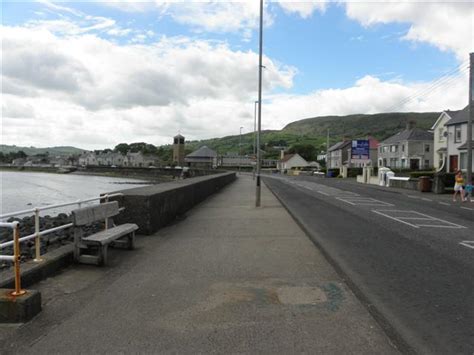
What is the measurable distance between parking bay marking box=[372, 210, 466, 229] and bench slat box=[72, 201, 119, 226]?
858 centimetres

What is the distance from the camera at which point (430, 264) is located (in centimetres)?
765

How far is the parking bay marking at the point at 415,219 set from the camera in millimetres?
13026

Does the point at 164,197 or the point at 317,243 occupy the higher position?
the point at 164,197

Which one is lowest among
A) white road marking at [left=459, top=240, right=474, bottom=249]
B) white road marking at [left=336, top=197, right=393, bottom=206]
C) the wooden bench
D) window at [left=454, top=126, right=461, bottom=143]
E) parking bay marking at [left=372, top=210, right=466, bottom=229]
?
white road marking at [left=336, top=197, right=393, bottom=206]

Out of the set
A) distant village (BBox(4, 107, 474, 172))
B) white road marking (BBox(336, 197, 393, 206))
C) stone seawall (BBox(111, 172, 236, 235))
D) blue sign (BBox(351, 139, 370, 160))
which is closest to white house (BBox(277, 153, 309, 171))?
distant village (BBox(4, 107, 474, 172))

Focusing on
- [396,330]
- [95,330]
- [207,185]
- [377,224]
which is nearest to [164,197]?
[377,224]

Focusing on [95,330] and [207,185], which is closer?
[95,330]

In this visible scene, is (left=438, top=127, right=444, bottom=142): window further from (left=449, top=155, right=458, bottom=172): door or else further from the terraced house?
the terraced house

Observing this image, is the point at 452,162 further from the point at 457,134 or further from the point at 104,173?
the point at 104,173

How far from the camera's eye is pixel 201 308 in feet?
→ 17.0

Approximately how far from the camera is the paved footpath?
13.7ft

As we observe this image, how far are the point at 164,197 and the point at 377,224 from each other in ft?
20.5

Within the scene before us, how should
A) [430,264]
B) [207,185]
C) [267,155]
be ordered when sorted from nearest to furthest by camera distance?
[430,264] → [207,185] → [267,155]

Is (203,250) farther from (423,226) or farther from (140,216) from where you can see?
(423,226)
